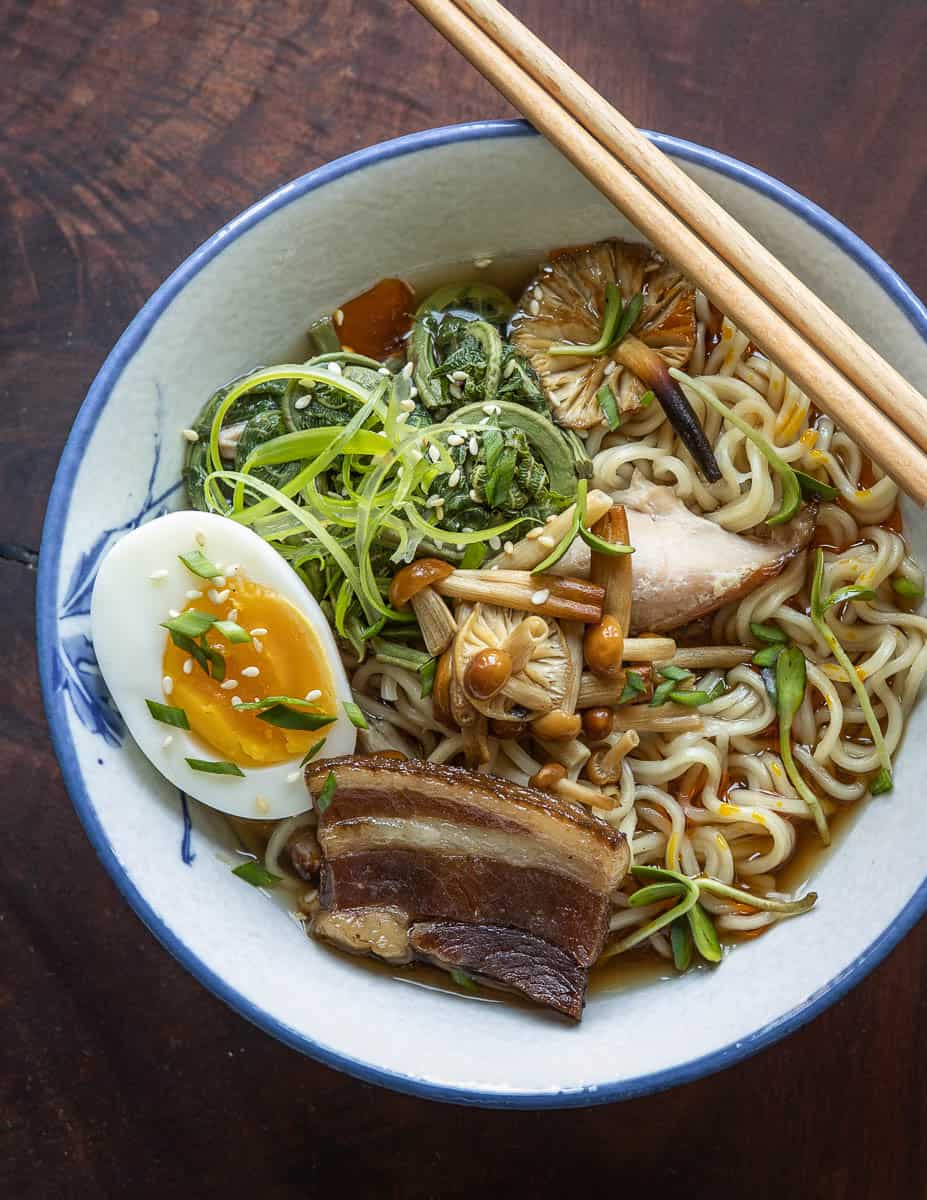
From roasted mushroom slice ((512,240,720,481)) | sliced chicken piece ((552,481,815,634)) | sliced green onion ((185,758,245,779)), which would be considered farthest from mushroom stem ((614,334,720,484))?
sliced green onion ((185,758,245,779))

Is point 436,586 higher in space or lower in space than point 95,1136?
higher

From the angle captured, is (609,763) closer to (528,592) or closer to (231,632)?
(528,592)

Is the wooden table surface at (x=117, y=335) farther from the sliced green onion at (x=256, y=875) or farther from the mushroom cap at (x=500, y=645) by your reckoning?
the mushroom cap at (x=500, y=645)

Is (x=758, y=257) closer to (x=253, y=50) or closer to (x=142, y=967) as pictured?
(x=253, y=50)

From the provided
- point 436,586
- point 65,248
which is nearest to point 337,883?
point 436,586

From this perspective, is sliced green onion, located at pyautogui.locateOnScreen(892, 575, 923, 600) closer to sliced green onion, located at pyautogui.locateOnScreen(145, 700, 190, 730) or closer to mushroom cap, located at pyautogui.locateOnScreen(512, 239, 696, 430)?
mushroom cap, located at pyautogui.locateOnScreen(512, 239, 696, 430)

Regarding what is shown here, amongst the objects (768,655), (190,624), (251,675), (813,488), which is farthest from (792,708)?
(190,624)

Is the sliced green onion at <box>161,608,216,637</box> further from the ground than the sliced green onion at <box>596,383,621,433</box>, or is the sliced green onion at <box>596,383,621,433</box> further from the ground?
the sliced green onion at <box>596,383,621,433</box>
